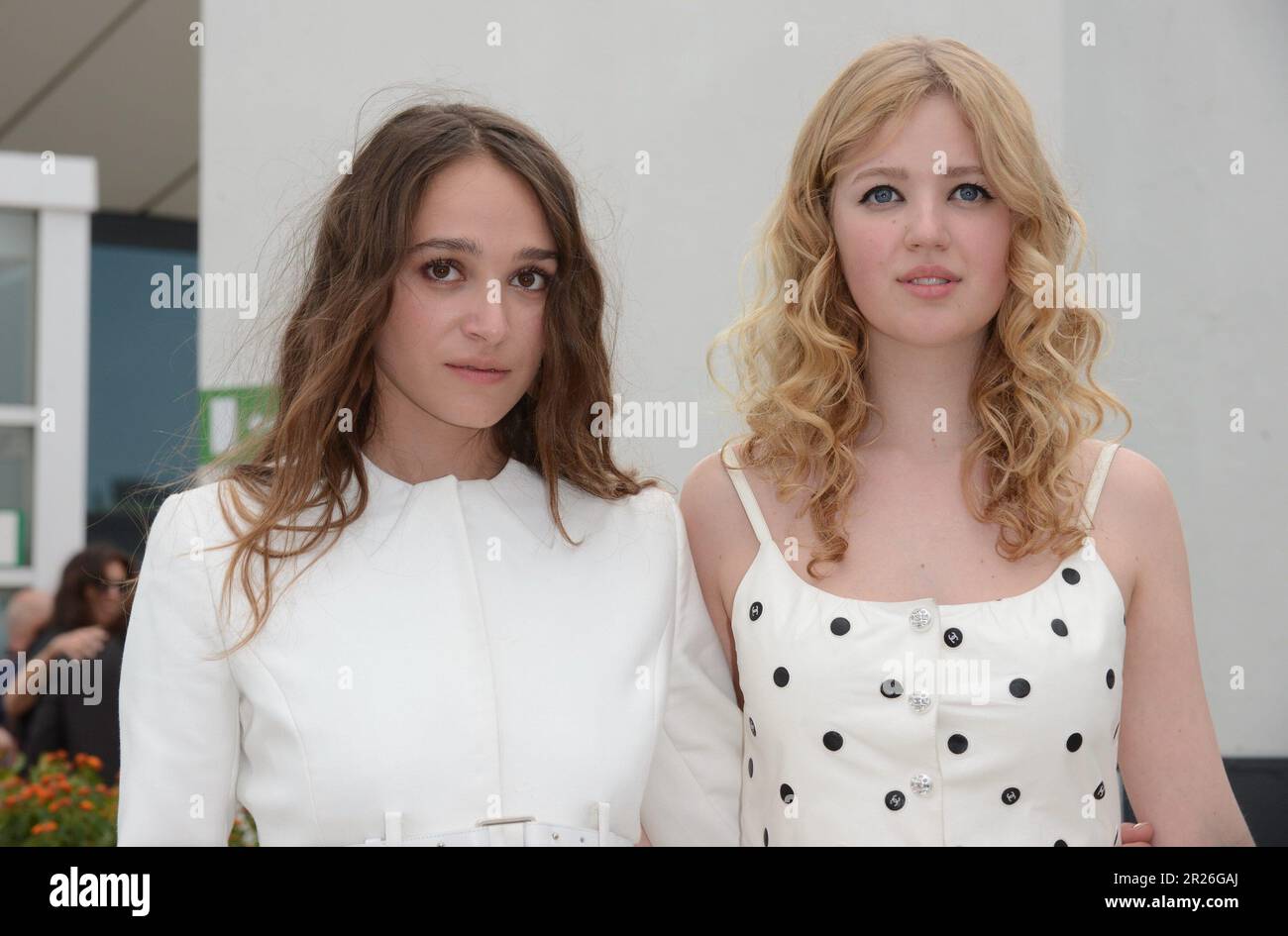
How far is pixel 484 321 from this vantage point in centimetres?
189

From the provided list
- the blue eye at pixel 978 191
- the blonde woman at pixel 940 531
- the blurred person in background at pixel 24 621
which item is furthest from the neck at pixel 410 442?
the blurred person in background at pixel 24 621

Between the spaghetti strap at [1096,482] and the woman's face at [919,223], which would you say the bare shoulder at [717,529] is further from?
the spaghetti strap at [1096,482]

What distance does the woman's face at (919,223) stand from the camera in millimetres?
2076

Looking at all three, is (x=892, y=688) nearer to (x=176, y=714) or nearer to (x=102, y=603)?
(x=176, y=714)

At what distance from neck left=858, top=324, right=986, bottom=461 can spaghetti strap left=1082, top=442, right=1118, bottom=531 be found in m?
0.18

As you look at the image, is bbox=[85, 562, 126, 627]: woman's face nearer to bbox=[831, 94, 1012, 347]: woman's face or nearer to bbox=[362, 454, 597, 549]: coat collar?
bbox=[362, 454, 597, 549]: coat collar

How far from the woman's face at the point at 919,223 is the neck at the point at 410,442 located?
61 centimetres

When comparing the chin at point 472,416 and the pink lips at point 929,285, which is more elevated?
the pink lips at point 929,285

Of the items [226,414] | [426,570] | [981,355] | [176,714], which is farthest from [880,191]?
[226,414]

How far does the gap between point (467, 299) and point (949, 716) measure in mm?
833

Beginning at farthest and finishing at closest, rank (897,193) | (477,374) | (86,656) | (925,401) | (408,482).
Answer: (86,656) → (925,401) → (897,193) → (408,482) → (477,374)

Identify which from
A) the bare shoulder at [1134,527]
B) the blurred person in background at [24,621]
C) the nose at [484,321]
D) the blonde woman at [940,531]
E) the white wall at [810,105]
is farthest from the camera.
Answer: the blurred person in background at [24,621]
